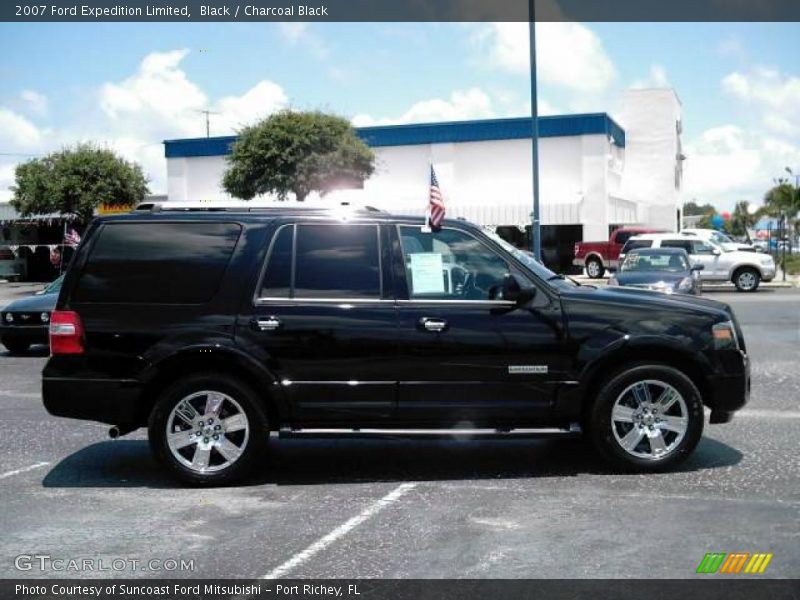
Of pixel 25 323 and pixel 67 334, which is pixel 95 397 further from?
pixel 25 323

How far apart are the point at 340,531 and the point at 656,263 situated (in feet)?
47.8

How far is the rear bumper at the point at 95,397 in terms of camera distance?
6582mm

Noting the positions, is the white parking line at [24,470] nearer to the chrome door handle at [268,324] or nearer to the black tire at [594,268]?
the chrome door handle at [268,324]

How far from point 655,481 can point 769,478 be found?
2.60 ft

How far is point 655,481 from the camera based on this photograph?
643 centimetres

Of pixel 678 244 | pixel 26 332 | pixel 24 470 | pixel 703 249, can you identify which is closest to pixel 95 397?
pixel 24 470

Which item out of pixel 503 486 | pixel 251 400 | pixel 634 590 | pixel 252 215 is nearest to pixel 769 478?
pixel 503 486

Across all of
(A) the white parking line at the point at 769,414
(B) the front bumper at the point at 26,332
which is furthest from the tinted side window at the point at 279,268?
(B) the front bumper at the point at 26,332

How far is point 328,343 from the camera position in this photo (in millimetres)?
6496

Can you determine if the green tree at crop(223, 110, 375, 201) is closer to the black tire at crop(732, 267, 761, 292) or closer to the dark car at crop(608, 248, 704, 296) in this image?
the black tire at crop(732, 267, 761, 292)

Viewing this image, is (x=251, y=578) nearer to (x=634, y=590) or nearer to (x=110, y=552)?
(x=110, y=552)

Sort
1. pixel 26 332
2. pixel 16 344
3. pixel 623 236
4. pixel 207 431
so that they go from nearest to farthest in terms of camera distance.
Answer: pixel 207 431 → pixel 26 332 → pixel 16 344 → pixel 623 236

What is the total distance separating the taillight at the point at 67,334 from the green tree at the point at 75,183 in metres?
35.3

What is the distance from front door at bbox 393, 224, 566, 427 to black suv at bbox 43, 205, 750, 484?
1cm
